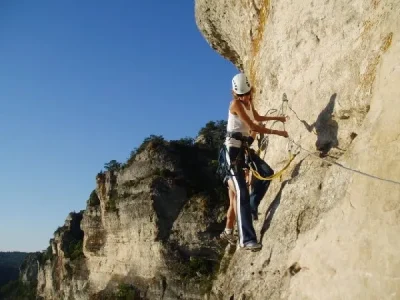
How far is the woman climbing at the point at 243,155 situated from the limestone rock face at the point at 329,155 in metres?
0.25

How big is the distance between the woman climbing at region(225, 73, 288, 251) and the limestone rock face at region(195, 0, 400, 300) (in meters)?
0.25

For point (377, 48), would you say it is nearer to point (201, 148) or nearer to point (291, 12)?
point (291, 12)

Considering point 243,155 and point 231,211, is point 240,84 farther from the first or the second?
point 231,211

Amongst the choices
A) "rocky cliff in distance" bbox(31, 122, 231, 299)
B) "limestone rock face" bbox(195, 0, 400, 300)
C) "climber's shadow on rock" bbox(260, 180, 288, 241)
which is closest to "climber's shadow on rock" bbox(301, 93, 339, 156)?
"limestone rock face" bbox(195, 0, 400, 300)

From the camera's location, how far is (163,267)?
3133 cm

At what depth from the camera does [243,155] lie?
7008mm

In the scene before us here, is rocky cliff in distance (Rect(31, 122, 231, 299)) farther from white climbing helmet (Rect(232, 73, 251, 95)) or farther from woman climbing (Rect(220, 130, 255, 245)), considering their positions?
white climbing helmet (Rect(232, 73, 251, 95))

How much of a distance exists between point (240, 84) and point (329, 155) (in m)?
1.72

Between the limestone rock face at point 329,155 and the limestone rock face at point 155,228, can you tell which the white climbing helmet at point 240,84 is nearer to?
the limestone rock face at point 329,155

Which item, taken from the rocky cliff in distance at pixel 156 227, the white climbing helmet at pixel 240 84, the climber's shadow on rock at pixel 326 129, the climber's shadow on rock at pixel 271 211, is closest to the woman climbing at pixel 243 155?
the white climbing helmet at pixel 240 84

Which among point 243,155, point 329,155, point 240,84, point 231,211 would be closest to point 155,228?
point 231,211

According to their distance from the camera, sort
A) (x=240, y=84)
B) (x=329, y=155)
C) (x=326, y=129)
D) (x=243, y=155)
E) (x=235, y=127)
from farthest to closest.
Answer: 1. (x=243, y=155)
2. (x=235, y=127)
3. (x=240, y=84)
4. (x=326, y=129)
5. (x=329, y=155)

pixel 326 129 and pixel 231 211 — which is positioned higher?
pixel 326 129

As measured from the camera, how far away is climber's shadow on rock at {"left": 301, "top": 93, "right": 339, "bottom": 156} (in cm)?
615
